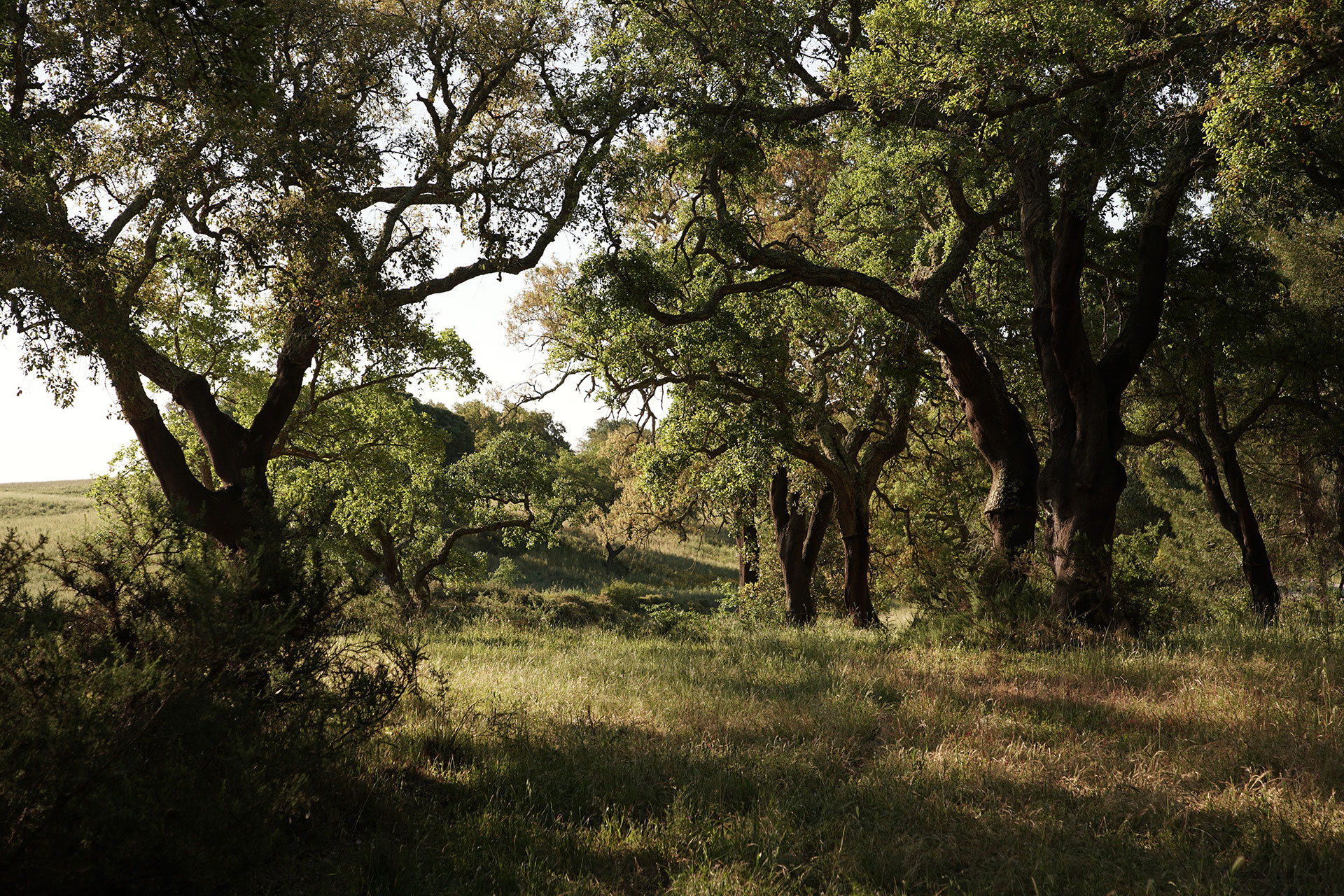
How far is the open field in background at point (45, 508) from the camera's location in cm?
3409

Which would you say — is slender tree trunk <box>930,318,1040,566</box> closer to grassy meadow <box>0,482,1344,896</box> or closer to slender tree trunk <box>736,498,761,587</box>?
grassy meadow <box>0,482,1344,896</box>

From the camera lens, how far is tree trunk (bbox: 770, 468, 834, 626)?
20391mm

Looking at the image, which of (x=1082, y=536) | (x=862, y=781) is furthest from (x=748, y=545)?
(x=862, y=781)

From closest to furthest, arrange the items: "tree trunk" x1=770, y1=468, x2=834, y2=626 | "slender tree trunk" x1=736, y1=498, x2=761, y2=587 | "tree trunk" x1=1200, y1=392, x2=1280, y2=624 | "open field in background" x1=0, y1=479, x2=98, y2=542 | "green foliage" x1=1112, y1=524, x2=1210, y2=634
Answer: "green foliage" x1=1112, y1=524, x2=1210, y2=634
"tree trunk" x1=1200, y1=392, x2=1280, y2=624
"tree trunk" x1=770, y1=468, x2=834, y2=626
"slender tree trunk" x1=736, y1=498, x2=761, y2=587
"open field in background" x1=0, y1=479, x2=98, y2=542

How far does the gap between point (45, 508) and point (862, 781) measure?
51.3 metres

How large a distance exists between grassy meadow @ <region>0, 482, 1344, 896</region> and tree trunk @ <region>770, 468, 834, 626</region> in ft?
36.6

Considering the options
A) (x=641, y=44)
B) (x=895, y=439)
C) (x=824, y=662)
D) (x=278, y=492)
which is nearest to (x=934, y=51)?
(x=641, y=44)

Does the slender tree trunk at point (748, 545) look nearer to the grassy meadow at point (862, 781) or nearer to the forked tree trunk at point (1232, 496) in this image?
the forked tree trunk at point (1232, 496)

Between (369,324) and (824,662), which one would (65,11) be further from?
(824,662)

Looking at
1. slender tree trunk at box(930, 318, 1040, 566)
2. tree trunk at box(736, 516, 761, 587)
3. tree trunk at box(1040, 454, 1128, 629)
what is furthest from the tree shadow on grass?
tree trunk at box(736, 516, 761, 587)

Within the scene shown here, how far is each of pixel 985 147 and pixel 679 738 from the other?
10.1 m

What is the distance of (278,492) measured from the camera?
1933cm

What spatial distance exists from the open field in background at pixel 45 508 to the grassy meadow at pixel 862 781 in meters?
→ 27.9

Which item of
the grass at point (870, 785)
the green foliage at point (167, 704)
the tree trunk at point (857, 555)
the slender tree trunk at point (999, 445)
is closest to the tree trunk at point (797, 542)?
the tree trunk at point (857, 555)
